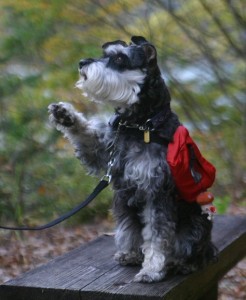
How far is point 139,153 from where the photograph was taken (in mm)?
3443

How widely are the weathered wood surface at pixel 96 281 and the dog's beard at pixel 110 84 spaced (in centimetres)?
96

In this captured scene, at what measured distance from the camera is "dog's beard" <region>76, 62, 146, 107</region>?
3.25 metres

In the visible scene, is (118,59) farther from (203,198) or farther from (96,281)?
(96,281)

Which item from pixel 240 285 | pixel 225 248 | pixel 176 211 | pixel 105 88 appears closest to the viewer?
pixel 105 88

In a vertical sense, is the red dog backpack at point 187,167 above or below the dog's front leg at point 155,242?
above

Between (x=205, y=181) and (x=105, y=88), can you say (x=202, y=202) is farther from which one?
(x=105, y=88)

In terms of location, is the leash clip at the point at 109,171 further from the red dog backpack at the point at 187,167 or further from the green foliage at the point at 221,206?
the green foliage at the point at 221,206

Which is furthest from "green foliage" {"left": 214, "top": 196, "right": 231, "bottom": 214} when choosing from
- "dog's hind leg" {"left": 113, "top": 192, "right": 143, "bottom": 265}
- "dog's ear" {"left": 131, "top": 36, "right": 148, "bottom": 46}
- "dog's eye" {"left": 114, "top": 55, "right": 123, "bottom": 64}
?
"dog's eye" {"left": 114, "top": 55, "right": 123, "bottom": 64}

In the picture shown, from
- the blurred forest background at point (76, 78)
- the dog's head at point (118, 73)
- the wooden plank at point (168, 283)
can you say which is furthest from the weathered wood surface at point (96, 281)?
the blurred forest background at point (76, 78)

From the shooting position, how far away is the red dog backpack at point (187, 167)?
3.38 meters

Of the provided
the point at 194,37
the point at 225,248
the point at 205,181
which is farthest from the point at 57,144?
the point at 205,181

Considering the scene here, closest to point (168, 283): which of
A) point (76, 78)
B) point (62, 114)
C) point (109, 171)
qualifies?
point (109, 171)

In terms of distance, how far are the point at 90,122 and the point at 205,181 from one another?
74 cm

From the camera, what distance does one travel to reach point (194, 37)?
941 centimetres
